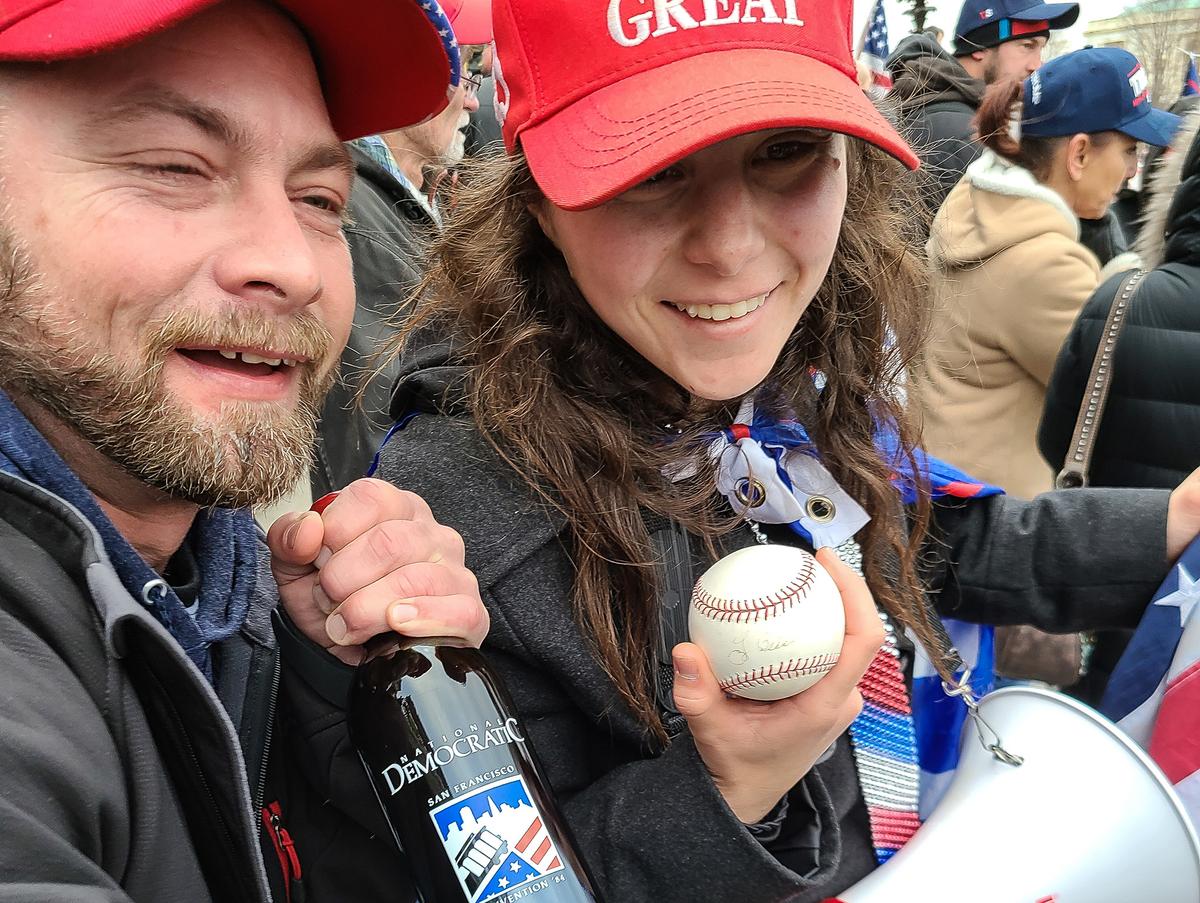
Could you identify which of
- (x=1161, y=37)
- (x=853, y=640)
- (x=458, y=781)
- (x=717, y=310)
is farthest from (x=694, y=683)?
(x=1161, y=37)

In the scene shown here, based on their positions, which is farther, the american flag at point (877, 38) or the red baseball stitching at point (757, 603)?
the american flag at point (877, 38)

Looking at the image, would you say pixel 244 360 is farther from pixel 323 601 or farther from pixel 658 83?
pixel 658 83

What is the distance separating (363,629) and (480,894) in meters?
0.35

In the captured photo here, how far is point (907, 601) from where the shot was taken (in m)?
1.76

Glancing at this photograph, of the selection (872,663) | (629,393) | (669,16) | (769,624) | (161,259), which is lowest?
(872,663)

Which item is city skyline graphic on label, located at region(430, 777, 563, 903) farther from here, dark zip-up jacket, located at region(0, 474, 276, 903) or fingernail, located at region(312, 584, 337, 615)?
fingernail, located at region(312, 584, 337, 615)

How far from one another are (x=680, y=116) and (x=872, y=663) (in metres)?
1.01

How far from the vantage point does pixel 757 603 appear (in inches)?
48.4

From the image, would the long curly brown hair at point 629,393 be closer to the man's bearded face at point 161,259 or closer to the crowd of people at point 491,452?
the crowd of people at point 491,452

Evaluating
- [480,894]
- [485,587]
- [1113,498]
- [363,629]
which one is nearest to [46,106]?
[363,629]

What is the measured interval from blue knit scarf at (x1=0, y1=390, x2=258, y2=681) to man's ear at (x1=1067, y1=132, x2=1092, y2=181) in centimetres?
357

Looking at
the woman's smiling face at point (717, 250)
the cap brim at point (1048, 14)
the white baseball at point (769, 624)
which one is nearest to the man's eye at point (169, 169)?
the woman's smiling face at point (717, 250)

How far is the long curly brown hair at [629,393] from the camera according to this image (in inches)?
58.6
